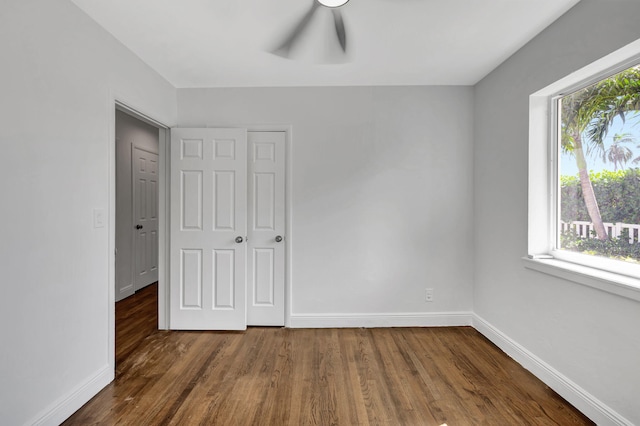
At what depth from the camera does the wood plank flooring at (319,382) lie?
6.26 feet

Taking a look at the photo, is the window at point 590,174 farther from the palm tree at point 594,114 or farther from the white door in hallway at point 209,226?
the white door in hallway at point 209,226

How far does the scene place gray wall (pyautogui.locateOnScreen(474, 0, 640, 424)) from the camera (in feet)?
5.65

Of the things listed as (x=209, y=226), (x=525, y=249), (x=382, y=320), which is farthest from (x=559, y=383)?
(x=209, y=226)

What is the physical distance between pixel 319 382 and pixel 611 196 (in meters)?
2.22

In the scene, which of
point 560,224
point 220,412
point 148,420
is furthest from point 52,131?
point 560,224

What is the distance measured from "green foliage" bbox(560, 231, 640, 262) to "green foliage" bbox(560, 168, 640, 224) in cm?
12

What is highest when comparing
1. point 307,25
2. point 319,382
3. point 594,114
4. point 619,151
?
point 307,25

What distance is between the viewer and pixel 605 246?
6.54 ft

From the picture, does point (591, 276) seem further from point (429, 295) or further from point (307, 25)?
point (307, 25)

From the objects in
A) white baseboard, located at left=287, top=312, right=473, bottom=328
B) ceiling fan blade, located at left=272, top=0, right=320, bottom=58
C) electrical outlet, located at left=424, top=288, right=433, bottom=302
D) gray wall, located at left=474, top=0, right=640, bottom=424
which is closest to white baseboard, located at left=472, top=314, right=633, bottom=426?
gray wall, located at left=474, top=0, right=640, bottom=424

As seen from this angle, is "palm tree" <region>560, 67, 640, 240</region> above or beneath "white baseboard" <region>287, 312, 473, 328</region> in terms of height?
above

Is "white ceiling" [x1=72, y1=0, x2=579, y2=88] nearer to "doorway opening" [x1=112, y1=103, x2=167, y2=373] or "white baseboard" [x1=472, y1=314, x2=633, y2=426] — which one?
"doorway opening" [x1=112, y1=103, x2=167, y2=373]

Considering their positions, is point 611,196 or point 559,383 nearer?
point 611,196

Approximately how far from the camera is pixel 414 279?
332cm
